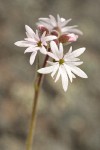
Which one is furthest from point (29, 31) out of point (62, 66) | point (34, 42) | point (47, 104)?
point (47, 104)

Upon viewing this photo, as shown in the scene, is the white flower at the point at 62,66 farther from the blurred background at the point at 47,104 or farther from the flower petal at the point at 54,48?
the blurred background at the point at 47,104

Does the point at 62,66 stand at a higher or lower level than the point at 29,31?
lower

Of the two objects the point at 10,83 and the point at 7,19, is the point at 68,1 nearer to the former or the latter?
the point at 7,19

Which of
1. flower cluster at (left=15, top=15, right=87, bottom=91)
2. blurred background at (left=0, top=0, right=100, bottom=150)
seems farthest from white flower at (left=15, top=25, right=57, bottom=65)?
blurred background at (left=0, top=0, right=100, bottom=150)

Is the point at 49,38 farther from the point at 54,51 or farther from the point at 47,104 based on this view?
the point at 47,104

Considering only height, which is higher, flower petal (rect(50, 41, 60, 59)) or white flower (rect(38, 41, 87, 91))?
flower petal (rect(50, 41, 60, 59))

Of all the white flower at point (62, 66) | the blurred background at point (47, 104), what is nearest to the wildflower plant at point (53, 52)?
the white flower at point (62, 66)

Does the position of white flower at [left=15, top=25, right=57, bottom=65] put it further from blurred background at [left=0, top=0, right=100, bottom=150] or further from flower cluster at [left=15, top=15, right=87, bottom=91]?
blurred background at [left=0, top=0, right=100, bottom=150]

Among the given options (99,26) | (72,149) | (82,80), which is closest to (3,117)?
(72,149)
